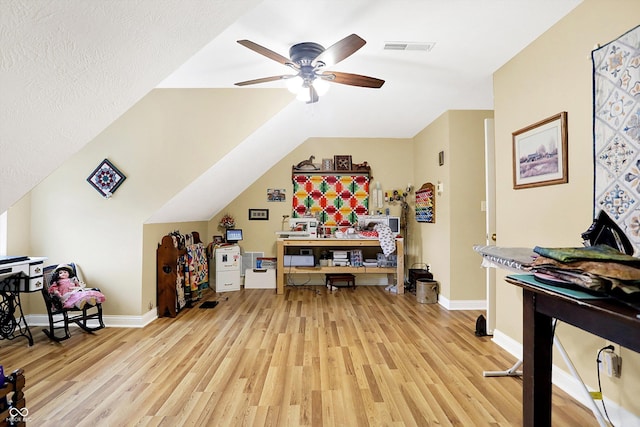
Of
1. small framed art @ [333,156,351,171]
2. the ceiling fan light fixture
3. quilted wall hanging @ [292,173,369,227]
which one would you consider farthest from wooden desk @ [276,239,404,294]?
the ceiling fan light fixture

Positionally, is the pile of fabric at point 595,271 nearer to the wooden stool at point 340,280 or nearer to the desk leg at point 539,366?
the desk leg at point 539,366

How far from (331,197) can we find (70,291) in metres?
3.52

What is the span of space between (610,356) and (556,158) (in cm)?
122

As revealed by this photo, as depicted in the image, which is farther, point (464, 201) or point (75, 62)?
point (464, 201)

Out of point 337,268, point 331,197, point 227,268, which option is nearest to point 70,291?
point 227,268

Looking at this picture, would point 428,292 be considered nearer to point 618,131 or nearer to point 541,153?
point 541,153

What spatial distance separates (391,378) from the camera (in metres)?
2.10

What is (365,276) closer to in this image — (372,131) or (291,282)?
(291,282)

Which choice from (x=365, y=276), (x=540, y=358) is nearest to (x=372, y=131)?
(x=365, y=276)

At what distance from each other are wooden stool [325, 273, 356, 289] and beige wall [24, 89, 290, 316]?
255 centimetres

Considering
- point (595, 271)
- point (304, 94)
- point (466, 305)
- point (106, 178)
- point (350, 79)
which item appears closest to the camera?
point (595, 271)

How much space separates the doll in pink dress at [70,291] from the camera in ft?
9.05

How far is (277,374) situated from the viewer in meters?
2.16

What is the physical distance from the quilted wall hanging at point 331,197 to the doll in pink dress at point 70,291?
2885 mm
